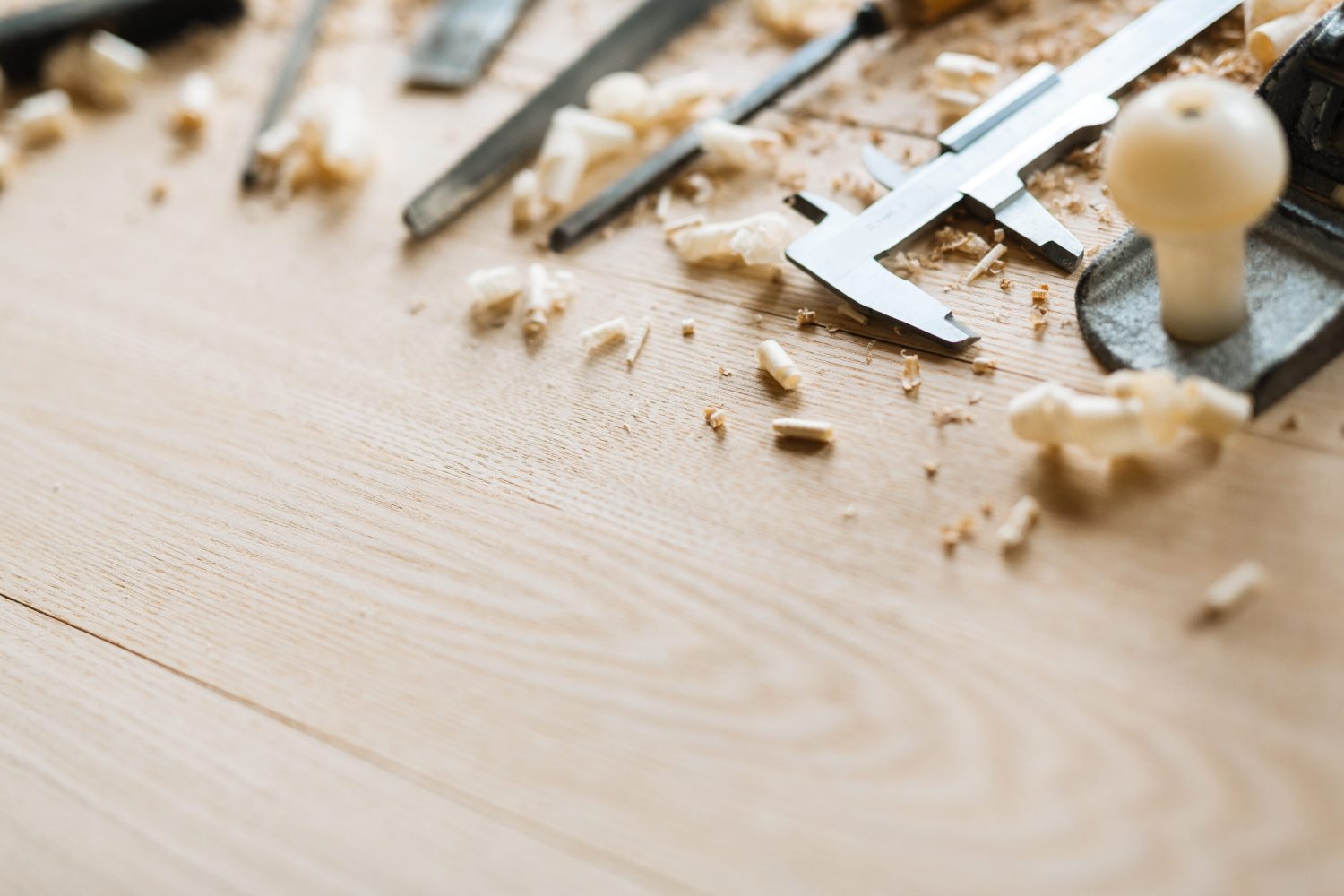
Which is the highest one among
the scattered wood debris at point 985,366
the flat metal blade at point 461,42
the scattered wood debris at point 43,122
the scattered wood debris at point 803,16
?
the scattered wood debris at point 803,16

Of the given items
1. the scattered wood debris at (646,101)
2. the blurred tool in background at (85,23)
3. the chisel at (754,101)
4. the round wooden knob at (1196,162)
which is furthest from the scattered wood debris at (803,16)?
the blurred tool in background at (85,23)

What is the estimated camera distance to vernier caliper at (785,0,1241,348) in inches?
41.7

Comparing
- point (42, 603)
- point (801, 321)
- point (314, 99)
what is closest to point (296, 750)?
point (42, 603)

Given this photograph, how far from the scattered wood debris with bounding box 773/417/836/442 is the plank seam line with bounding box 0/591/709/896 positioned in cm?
39

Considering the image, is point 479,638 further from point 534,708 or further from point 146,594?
point 146,594

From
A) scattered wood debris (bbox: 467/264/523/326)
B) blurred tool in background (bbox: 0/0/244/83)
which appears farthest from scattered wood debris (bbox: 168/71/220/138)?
scattered wood debris (bbox: 467/264/523/326)

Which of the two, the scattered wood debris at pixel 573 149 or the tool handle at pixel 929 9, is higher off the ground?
the tool handle at pixel 929 9

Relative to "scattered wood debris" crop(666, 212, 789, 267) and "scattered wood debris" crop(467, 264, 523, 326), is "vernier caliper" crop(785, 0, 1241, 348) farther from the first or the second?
"scattered wood debris" crop(467, 264, 523, 326)

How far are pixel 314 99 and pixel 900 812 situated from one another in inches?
50.3

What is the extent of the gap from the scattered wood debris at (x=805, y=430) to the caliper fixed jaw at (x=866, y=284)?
0.44ft

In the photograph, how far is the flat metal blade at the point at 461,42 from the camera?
62.7 inches

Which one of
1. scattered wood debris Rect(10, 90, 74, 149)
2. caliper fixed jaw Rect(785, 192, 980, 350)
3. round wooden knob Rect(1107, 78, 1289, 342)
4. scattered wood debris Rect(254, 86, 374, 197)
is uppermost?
round wooden knob Rect(1107, 78, 1289, 342)

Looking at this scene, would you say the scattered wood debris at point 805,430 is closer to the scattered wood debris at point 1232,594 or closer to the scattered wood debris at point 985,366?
the scattered wood debris at point 985,366

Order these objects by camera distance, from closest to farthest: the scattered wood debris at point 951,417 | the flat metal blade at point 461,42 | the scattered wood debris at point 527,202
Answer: the scattered wood debris at point 951,417
the scattered wood debris at point 527,202
the flat metal blade at point 461,42
